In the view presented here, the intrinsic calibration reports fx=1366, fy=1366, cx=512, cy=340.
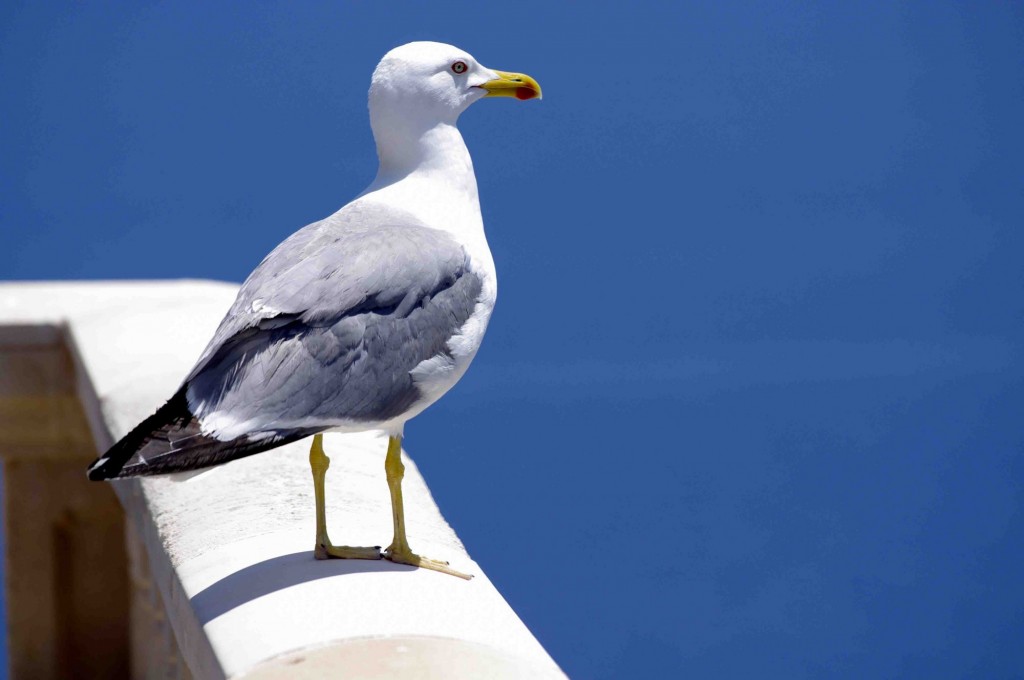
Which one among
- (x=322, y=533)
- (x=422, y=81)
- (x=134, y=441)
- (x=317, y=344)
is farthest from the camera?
(x=422, y=81)

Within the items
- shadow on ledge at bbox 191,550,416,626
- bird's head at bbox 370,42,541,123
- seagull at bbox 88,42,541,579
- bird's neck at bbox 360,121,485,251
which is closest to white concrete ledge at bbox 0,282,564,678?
shadow on ledge at bbox 191,550,416,626

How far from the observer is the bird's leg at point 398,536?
172cm

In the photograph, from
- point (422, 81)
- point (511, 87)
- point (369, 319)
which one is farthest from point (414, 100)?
point (369, 319)

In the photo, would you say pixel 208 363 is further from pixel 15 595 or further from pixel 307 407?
pixel 15 595

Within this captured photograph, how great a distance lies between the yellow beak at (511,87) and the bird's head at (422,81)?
0.06 metres

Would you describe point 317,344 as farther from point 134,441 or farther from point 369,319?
point 134,441

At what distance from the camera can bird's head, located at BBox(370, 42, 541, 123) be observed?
6.17 ft

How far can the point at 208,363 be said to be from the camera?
156cm

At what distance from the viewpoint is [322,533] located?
1701mm

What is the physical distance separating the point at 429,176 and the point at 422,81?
0.13 metres

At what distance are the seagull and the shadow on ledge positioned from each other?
3cm

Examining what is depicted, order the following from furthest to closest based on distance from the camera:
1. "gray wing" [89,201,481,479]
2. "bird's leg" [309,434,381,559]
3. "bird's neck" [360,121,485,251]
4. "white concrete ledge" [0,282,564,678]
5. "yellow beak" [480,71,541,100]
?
"yellow beak" [480,71,541,100], "bird's neck" [360,121,485,251], "bird's leg" [309,434,381,559], "gray wing" [89,201,481,479], "white concrete ledge" [0,282,564,678]

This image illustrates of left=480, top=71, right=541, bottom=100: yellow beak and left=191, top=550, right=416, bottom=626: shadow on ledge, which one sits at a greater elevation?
left=480, top=71, right=541, bottom=100: yellow beak

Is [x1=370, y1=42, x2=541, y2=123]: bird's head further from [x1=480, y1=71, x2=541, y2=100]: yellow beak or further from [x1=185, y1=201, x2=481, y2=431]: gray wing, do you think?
[x1=185, y1=201, x2=481, y2=431]: gray wing
